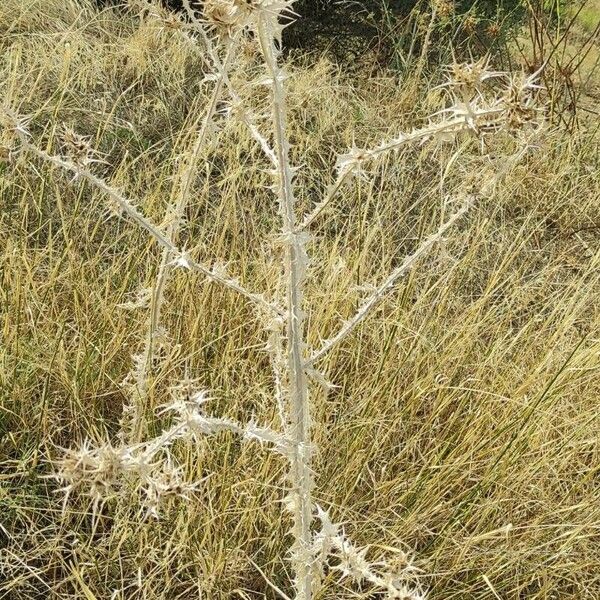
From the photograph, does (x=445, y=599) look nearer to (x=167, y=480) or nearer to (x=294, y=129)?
(x=167, y=480)

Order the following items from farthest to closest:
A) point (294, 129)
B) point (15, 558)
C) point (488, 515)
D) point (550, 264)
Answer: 1. point (294, 129)
2. point (550, 264)
3. point (488, 515)
4. point (15, 558)

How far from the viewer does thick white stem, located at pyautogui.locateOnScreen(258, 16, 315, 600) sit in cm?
80

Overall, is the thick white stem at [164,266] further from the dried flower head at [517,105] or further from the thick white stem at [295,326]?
the dried flower head at [517,105]

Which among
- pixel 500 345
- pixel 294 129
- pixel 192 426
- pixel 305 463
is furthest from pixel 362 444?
pixel 294 129

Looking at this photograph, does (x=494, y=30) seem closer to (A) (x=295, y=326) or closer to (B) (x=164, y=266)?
(B) (x=164, y=266)

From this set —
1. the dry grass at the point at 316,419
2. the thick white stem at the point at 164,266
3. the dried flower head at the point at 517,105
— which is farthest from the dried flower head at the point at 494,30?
the dried flower head at the point at 517,105

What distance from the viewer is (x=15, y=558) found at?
1.47m

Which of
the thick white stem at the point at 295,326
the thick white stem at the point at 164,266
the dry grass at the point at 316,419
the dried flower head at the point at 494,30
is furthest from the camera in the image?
the dried flower head at the point at 494,30

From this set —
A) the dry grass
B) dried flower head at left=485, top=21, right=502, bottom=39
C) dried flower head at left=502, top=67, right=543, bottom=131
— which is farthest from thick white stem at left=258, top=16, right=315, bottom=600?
dried flower head at left=485, top=21, right=502, bottom=39

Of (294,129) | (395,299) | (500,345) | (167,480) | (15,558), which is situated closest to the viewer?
(167,480)

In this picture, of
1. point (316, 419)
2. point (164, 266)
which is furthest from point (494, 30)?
point (164, 266)

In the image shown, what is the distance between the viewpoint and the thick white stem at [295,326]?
2.63 feet

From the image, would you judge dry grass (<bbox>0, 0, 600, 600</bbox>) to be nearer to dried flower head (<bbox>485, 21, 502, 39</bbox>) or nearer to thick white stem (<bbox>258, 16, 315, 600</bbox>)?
thick white stem (<bbox>258, 16, 315, 600</bbox>)

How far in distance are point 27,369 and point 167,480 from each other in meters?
1.02
